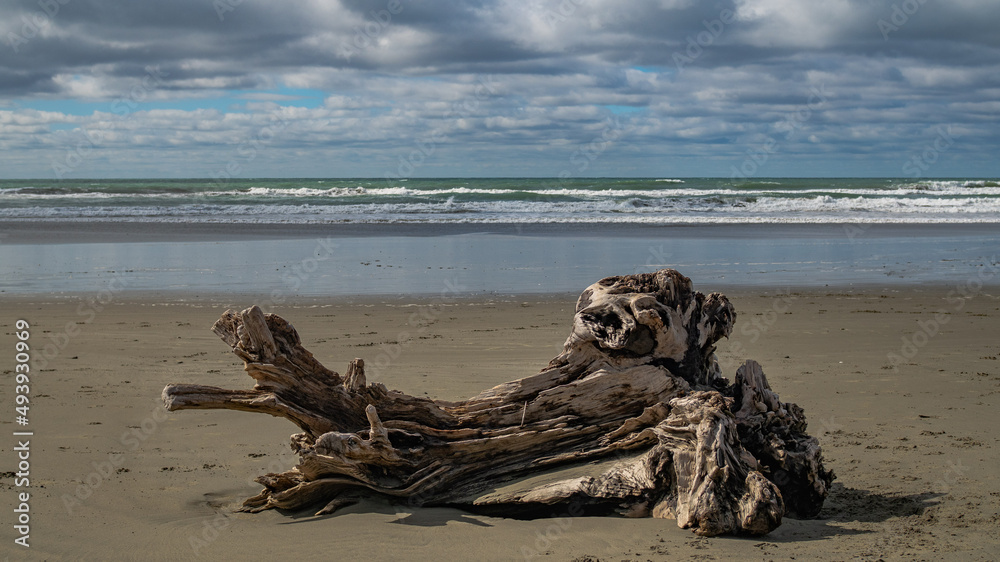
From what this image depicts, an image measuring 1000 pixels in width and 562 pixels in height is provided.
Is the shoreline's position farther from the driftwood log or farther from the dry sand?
the driftwood log

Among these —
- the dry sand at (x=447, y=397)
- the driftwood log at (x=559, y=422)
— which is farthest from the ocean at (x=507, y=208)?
the driftwood log at (x=559, y=422)

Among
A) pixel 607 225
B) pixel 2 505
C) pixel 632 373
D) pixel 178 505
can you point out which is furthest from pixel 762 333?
pixel 607 225

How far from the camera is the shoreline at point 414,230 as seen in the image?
22.7m

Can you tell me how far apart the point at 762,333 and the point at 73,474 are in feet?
24.6

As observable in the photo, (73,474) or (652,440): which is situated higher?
(652,440)

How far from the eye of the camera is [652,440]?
4309mm

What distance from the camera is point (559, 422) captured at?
448 centimetres

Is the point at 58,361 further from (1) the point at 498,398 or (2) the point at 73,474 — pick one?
(1) the point at 498,398

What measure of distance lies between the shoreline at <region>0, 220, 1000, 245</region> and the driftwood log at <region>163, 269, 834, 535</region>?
59.5ft

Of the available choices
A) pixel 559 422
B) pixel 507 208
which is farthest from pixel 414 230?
pixel 559 422

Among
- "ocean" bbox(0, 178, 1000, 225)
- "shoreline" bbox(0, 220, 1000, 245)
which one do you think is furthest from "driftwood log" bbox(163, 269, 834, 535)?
"ocean" bbox(0, 178, 1000, 225)

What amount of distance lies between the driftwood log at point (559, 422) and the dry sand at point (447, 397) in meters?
0.16

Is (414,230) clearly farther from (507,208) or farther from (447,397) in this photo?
(447,397)

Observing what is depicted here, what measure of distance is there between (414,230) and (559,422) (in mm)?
20771
